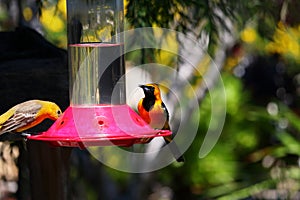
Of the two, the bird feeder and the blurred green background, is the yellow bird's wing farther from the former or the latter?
the blurred green background

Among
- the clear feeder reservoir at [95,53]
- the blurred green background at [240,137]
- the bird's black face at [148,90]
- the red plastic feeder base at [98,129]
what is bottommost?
the blurred green background at [240,137]

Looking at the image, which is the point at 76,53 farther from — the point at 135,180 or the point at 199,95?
the point at 135,180

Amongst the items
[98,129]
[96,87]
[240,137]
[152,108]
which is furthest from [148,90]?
[240,137]

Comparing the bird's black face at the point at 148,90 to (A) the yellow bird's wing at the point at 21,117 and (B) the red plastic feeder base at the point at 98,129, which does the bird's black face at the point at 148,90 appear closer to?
(B) the red plastic feeder base at the point at 98,129

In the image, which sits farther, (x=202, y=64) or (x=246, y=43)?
(x=246, y=43)

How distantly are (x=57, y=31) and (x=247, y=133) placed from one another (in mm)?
2036

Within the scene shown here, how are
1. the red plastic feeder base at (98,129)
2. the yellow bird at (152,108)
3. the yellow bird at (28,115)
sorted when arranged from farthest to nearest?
the yellow bird at (152,108) < the yellow bird at (28,115) < the red plastic feeder base at (98,129)

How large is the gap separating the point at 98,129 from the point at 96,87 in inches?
17.1

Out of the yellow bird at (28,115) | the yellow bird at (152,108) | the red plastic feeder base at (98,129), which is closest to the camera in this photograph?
the red plastic feeder base at (98,129)

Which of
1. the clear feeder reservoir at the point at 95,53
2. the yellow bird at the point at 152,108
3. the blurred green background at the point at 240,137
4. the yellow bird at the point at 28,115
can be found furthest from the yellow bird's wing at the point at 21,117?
→ the blurred green background at the point at 240,137

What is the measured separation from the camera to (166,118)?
11.2ft

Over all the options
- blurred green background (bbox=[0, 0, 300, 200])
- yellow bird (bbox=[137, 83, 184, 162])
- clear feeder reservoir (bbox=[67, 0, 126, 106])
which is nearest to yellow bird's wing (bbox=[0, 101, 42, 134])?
clear feeder reservoir (bbox=[67, 0, 126, 106])

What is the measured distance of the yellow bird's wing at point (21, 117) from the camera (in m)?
3.07

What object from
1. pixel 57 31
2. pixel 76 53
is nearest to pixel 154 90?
pixel 76 53
